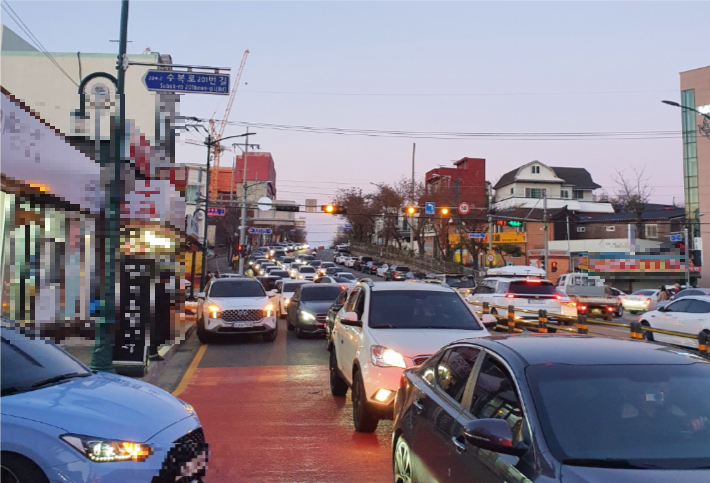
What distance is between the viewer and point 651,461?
331 centimetres

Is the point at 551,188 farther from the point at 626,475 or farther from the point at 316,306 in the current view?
the point at 626,475

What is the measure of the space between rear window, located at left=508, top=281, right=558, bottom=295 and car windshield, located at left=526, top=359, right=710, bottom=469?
16.6 metres

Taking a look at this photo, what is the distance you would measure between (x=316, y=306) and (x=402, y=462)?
Answer: 13387 mm

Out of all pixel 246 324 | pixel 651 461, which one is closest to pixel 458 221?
pixel 246 324

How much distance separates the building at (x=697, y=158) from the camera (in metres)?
60.5

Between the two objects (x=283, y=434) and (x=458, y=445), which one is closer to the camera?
(x=458, y=445)

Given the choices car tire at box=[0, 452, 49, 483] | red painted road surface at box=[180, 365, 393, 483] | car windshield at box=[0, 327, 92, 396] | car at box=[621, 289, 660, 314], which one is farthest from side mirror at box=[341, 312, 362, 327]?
car at box=[621, 289, 660, 314]

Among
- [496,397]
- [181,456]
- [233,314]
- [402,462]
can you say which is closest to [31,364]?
[181,456]

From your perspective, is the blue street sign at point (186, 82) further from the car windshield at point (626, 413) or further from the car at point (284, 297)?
the car at point (284, 297)

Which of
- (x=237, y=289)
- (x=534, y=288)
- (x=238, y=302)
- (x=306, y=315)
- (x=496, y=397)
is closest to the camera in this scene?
(x=496, y=397)

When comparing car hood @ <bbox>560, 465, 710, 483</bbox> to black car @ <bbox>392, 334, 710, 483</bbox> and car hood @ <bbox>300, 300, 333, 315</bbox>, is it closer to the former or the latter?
black car @ <bbox>392, 334, 710, 483</bbox>

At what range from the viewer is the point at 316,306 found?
18562mm

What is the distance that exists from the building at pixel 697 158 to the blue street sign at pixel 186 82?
2194 inches

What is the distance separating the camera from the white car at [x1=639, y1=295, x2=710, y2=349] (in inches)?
669
